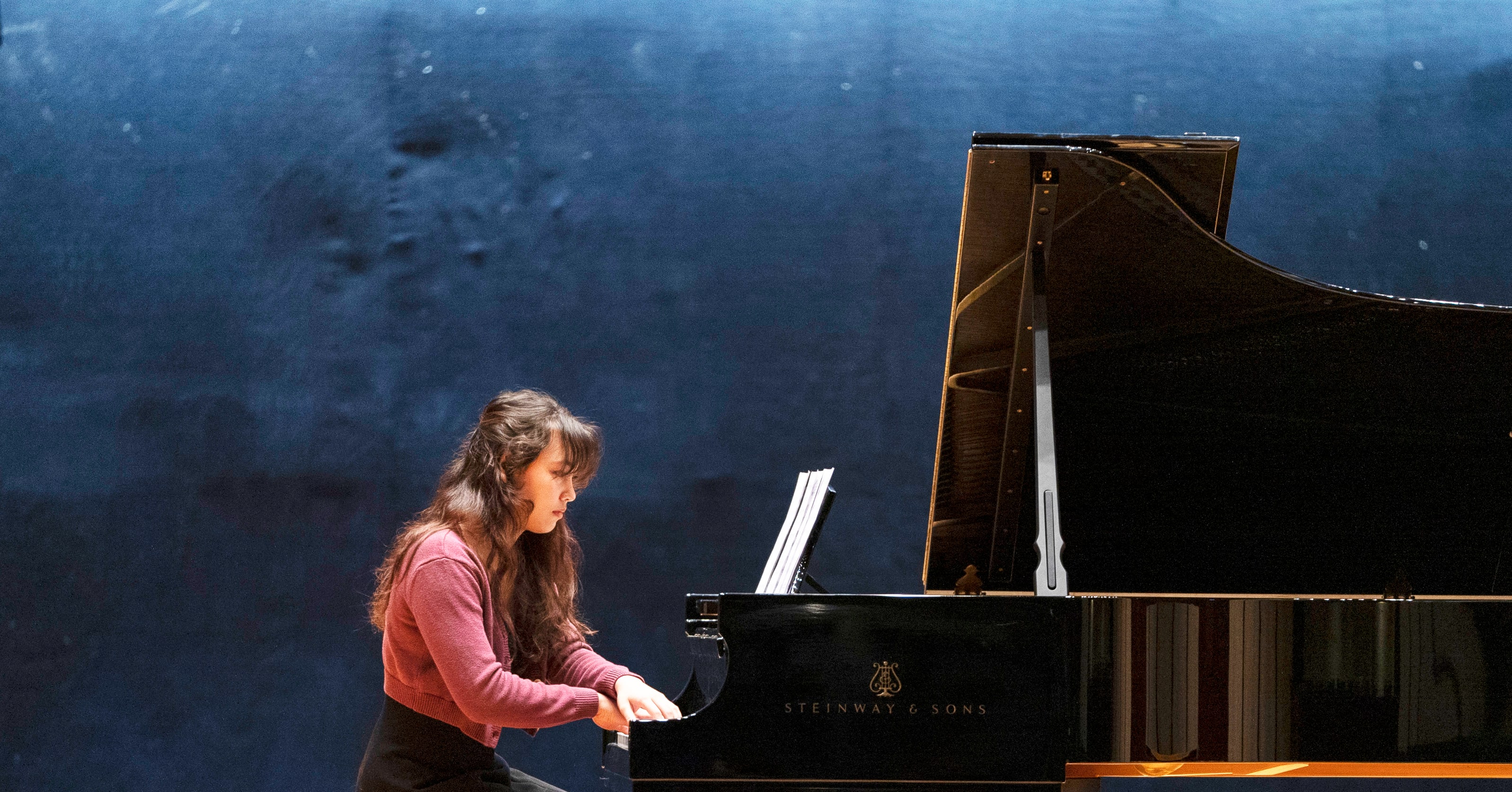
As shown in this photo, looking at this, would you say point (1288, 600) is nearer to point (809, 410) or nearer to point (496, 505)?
point (496, 505)

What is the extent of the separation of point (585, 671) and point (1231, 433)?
A: 4.63 feet

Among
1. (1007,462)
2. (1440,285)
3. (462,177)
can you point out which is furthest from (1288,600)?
(462,177)

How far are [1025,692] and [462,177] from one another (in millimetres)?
3041

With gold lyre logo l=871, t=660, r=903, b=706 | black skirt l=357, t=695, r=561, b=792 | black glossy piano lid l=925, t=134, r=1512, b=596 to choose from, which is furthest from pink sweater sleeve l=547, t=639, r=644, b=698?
black glossy piano lid l=925, t=134, r=1512, b=596

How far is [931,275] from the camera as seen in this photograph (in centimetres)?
385

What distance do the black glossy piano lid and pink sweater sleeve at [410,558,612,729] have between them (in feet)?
2.90

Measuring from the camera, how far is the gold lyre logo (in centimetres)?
156

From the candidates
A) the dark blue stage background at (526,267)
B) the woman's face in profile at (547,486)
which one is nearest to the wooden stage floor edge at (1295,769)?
the woman's face in profile at (547,486)

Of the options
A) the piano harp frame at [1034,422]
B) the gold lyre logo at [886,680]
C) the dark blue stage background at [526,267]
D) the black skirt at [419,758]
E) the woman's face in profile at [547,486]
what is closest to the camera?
the gold lyre logo at [886,680]

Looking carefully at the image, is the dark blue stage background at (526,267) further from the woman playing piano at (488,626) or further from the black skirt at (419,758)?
the black skirt at (419,758)

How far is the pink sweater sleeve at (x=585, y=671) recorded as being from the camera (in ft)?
6.55

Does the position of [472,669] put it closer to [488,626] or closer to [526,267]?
[488,626]

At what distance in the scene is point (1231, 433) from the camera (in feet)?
7.38

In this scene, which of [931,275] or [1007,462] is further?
[931,275]
